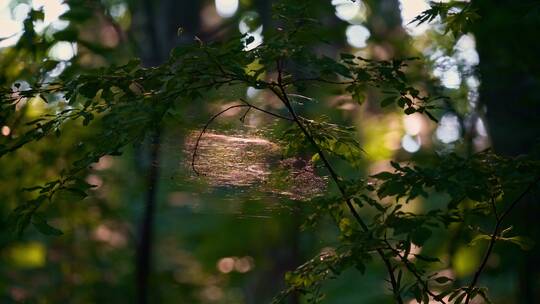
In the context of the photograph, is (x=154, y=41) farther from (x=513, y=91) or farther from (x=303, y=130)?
(x=303, y=130)

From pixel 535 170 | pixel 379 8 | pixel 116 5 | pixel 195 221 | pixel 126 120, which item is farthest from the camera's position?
pixel 195 221

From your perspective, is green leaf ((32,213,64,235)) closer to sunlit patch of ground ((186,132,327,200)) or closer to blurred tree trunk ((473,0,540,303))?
sunlit patch of ground ((186,132,327,200))

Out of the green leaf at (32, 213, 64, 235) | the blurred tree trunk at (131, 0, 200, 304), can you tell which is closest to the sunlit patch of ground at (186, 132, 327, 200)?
the green leaf at (32, 213, 64, 235)

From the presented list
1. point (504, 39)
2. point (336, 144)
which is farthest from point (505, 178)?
point (504, 39)

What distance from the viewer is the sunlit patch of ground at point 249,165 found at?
3.34 m

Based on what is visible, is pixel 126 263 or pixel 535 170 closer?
pixel 535 170

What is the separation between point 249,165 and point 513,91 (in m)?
2.82

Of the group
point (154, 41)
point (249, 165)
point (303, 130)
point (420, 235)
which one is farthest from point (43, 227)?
point (154, 41)

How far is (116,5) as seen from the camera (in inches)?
295

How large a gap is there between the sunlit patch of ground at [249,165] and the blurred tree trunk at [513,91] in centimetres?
163

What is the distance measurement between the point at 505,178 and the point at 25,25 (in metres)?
2.60

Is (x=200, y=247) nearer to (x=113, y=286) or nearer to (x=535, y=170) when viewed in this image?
(x=113, y=286)

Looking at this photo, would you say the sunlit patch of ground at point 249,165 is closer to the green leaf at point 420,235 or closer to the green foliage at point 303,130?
the green foliage at point 303,130

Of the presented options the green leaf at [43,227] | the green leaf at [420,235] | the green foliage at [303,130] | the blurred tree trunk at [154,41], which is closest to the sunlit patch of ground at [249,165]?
the green foliage at [303,130]
